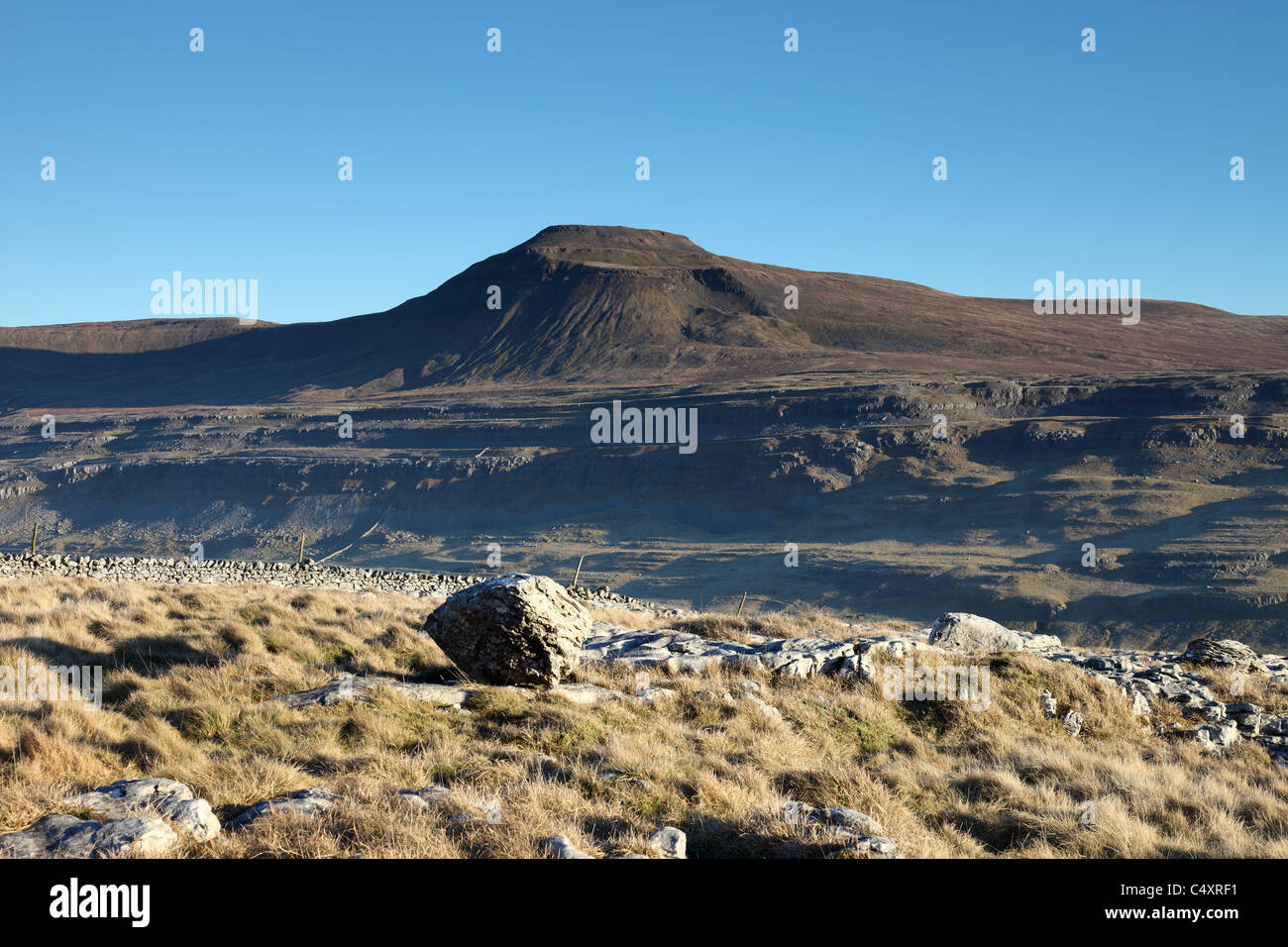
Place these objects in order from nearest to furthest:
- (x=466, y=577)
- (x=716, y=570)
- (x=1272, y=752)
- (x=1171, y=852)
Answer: (x=1171, y=852) → (x=1272, y=752) → (x=466, y=577) → (x=716, y=570)

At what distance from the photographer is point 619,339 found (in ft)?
412

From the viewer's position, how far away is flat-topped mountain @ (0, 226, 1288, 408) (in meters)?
111

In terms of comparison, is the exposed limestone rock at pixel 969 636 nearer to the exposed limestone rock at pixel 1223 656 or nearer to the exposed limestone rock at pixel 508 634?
the exposed limestone rock at pixel 1223 656

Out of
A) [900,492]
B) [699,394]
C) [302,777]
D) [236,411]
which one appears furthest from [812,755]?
[236,411]

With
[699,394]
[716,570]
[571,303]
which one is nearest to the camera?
[716,570]

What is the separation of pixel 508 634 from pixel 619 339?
117857mm

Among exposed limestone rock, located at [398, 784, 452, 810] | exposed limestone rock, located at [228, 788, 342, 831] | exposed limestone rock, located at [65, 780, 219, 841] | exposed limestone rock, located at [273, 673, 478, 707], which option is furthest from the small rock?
exposed limestone rock, located at [65, 780, 219, 841]

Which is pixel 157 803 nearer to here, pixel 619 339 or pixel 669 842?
pixel 669 842

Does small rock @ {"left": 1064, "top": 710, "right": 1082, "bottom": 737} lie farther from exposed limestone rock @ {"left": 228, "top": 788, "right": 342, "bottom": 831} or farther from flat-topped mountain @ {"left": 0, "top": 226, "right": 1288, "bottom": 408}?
flat-topped mountain @ {"left": 0, "top": 226, "right": 1288, "bottom": 408}

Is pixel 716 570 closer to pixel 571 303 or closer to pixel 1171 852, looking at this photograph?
pixel 1171 852

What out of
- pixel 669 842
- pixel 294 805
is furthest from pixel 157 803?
pixel 669 842
